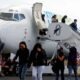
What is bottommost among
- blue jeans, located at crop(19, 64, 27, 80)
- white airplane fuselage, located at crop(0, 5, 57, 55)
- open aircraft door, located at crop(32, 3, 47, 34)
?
blue jeans, located at crop(19, 64, 27, 80)

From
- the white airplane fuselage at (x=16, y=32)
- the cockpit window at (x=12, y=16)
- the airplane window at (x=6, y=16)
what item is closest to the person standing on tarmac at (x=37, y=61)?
the white airplane fuselage at (x=16, y=32)

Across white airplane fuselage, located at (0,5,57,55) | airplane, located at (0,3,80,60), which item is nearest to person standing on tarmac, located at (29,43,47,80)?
airplane, located at (0,3,80,60)

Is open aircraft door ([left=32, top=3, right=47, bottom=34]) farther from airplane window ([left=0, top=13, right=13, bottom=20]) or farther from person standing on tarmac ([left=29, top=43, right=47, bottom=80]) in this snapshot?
person standing on tarmac ([left=29, top=43, right=47, bottom=80])

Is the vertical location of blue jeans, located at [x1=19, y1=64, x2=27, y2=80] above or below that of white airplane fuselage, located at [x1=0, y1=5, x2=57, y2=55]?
below

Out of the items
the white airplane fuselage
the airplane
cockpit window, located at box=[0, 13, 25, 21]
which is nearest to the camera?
the airplane

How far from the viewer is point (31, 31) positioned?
85.8 feet

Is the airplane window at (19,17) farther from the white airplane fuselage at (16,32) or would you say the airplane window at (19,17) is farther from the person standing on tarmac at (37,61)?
the person standing on tarmac at (37,61)

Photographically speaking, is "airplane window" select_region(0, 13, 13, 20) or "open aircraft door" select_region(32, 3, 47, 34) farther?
"airplane window" select_region(0, 13, 13, 20)

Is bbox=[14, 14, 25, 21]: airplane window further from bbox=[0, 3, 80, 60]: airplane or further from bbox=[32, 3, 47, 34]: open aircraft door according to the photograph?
bbox=[32, 3, 47, 34]: open aircraft door

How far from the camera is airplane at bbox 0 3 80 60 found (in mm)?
25219

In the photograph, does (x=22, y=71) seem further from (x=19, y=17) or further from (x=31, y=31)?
(x=19, y=17)

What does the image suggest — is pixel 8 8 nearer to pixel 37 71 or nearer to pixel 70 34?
pixel 70 34

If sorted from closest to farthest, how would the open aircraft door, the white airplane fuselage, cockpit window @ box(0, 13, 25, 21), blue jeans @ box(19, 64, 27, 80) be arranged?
1. blue jeans @ box(19, 64, 27, 80)
2. the white airplane fuselage
3. the open aircraft door
4. cockpit window @ box(0, 13, 25, 21)

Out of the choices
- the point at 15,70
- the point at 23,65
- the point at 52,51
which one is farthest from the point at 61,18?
the point at 23,65
